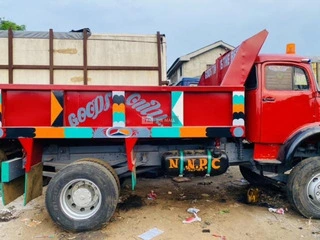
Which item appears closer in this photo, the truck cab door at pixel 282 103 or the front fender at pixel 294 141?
the front fender at pixel 294 141

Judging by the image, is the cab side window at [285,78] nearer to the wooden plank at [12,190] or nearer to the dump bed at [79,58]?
the dump bed at [79,58]

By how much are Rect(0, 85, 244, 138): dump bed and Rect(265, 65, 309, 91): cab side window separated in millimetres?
608

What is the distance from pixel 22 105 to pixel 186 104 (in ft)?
7.35

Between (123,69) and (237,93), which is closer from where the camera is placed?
(237,93)

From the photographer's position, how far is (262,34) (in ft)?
14.0

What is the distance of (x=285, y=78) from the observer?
4477 millimetres

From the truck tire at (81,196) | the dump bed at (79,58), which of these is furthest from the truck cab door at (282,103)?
the truck tire at (81,196)

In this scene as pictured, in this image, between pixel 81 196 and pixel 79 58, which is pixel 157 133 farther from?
pixel 79 58

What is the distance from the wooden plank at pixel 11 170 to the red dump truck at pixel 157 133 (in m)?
0.01

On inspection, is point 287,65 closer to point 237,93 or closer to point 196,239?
point 237,93

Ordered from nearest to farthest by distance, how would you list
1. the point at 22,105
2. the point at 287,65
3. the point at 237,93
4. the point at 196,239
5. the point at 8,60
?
the point at 196,239 < the point at 22,105 < the point at 237,93 < the point at 287,65 < the point at 8,60

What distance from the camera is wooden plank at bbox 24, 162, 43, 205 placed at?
394cm

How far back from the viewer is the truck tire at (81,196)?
3826mm

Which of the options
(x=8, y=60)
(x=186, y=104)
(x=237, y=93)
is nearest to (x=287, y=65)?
(x=237, y=93)
